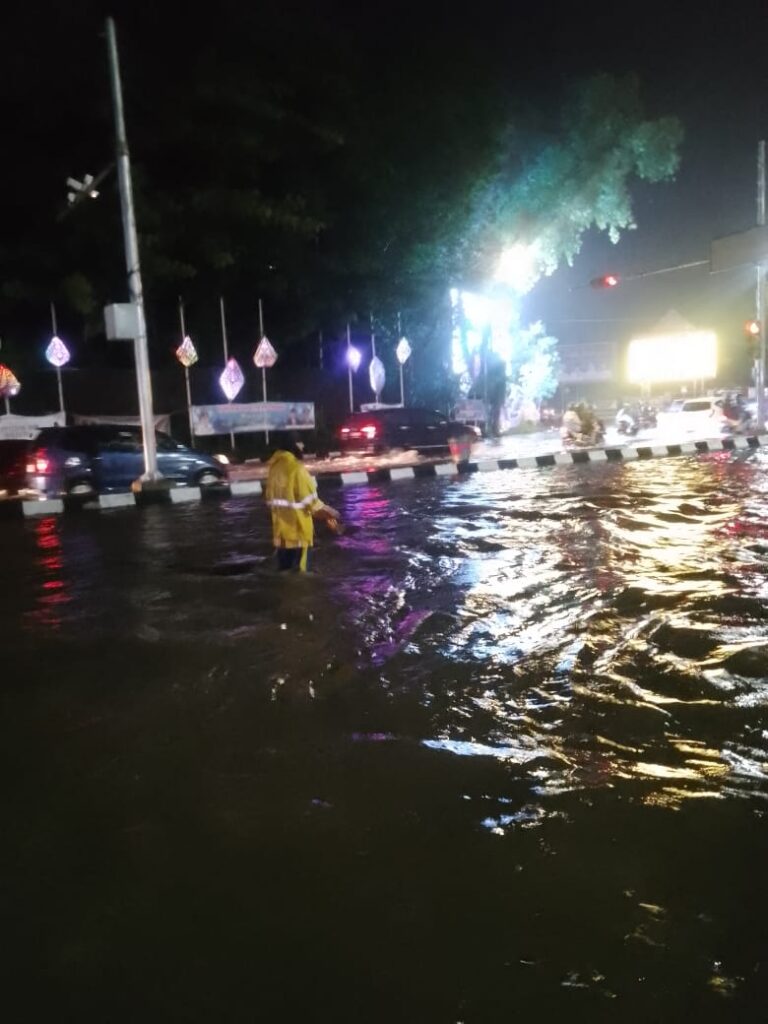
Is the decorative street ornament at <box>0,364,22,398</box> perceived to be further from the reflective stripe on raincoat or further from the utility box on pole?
the reflective stripe on raincoat

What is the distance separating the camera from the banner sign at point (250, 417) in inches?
976

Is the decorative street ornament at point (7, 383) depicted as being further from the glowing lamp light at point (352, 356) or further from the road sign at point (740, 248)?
the road sign at point (740, 248)

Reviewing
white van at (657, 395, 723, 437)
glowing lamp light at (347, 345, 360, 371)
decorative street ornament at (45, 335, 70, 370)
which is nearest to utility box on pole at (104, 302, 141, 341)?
decorative street ornament at (45, 335, 70, 370)

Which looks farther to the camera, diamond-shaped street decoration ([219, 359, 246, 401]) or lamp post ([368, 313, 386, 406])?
lamp post ([368, 313, 386, 406])

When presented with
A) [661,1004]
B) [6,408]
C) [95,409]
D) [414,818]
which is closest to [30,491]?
[6,408]

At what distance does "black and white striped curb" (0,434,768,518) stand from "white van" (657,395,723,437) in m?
8.03

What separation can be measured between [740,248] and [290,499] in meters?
20.1

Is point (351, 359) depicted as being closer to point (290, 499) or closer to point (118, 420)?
point (118, 420)

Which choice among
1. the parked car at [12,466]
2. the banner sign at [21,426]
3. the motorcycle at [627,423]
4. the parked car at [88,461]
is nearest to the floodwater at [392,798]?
the parked car at [88,461]

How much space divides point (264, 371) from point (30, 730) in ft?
77.0

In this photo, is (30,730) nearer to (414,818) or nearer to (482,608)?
(414,818)

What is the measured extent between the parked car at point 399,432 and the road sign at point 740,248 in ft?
27.3

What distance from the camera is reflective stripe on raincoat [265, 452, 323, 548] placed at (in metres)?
8.62

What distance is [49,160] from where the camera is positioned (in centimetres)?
2314
